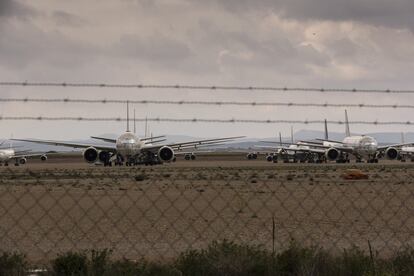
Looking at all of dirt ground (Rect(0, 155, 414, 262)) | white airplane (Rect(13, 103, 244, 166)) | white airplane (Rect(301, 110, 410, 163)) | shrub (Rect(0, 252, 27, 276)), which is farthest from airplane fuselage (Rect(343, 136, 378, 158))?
shrub (Rect(0, 252, 27, 276))

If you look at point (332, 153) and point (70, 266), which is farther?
point (332, 153)

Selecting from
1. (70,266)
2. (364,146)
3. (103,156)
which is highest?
Result: (364,146)

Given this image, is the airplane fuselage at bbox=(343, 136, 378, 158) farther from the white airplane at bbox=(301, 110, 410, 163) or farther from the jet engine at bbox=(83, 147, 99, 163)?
the jet engine at bbox=(83, 147, 99, 163)

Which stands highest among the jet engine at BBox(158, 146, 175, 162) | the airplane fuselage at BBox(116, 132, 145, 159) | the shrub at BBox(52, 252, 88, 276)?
the airplane fuselage at BBox(116, 132, 145, 159)

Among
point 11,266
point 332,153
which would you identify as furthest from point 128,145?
point 11,266

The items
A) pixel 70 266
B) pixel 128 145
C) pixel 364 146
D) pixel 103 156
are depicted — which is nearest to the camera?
pixel 70 266

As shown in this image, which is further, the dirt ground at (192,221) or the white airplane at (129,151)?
the white airplane at (129,151)

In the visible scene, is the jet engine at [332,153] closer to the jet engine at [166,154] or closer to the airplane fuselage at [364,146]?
the airplane fuselage at [364,146]

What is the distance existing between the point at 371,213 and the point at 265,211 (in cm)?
251

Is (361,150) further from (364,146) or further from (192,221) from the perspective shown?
(192,221)

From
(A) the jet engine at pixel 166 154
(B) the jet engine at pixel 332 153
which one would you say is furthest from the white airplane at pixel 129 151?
(B) the jet engine at pixel 332 153

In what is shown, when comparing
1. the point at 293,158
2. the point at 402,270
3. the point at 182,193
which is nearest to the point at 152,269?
the point at 402,270

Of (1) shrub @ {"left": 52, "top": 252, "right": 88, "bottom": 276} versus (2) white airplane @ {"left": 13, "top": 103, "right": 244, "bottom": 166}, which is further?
(2) white airplane @ {"left": 13, "top": 103, "right": 244, "bottom": 166}

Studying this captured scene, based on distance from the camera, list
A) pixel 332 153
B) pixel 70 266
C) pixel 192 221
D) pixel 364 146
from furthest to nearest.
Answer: pixel 332 153 → pixel 364 146 → pixel 192 221 → pixel 70 266
